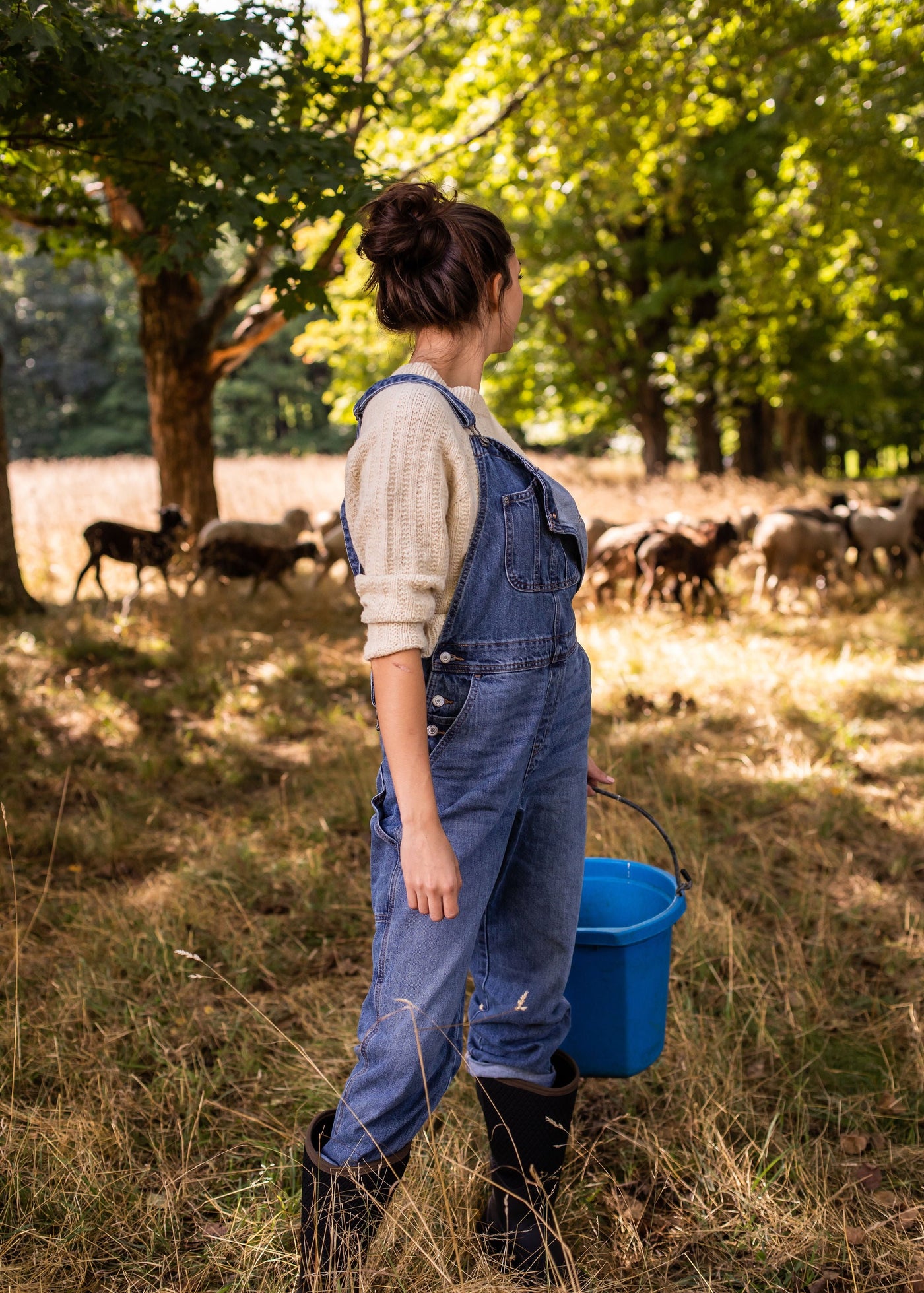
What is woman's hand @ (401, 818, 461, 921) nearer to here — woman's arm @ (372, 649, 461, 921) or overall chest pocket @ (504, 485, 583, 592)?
woman's arm @ (372, 649, 461, 921)

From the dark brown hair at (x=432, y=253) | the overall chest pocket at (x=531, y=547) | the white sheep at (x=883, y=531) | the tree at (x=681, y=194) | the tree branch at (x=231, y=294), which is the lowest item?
the white sheep at (x=883, y=531)

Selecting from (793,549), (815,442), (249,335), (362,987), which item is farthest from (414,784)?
(815,442)

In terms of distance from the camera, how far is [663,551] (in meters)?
8.79

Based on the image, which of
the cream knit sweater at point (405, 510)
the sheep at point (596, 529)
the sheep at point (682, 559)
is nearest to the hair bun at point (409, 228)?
the cream knit sweater at point (405, 510)

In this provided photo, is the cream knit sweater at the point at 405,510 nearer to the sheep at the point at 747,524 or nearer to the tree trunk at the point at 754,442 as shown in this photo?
the sheep at the point at 747,524

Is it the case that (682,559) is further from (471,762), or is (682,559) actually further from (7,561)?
(471,762)

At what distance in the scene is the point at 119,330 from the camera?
4428cm

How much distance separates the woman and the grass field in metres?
0.36

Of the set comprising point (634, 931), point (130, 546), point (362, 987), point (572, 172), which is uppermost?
point (572, 172)

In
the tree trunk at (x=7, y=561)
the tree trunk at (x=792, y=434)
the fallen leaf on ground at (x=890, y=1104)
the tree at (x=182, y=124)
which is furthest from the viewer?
the tree trunk at (x=792, y=434)

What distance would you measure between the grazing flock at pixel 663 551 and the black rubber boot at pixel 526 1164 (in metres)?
6.93

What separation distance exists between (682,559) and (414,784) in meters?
7.50

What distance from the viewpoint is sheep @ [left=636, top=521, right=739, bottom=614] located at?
8789 millimetres

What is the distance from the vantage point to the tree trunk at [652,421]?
1920cm
